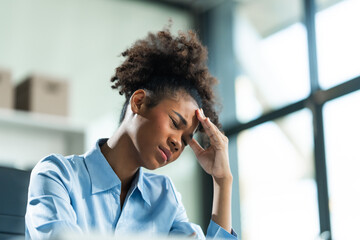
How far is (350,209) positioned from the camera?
3254mm

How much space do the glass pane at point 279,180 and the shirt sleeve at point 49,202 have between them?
7.41ft

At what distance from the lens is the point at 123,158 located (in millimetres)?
1574

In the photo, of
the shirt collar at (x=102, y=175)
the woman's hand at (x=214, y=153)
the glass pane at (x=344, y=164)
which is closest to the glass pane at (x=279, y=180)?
the glass pane at (x=344, y=164)

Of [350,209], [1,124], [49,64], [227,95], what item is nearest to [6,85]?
[1,124]


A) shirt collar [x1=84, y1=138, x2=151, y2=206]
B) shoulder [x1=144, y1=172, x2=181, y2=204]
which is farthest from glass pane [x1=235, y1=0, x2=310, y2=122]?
shirt collar [x1=84, y1=138, x2=151, y2=206]

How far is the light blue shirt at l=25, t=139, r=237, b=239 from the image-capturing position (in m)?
1.33

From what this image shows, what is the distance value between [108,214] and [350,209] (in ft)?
6.77

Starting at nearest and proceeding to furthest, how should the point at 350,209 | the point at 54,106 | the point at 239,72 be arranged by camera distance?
the point at 350,209, the point at 54,106, the point at 239,72

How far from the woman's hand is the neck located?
186 millimetres

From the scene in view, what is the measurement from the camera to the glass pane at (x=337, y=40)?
3.43 meters

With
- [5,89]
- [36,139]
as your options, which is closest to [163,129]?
[5,89]

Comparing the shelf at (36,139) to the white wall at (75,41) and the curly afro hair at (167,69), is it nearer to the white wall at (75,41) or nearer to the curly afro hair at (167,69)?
the white wall at (75,41)

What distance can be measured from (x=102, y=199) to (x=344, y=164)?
6.98 ft

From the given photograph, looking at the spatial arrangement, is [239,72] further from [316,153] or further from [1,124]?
[1,124]
